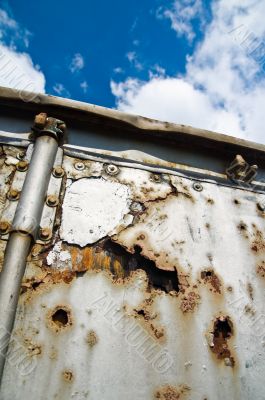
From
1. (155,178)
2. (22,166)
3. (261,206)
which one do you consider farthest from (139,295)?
(261,206)

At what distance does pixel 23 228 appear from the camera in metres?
1.33

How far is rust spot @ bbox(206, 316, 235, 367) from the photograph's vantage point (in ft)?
4.52

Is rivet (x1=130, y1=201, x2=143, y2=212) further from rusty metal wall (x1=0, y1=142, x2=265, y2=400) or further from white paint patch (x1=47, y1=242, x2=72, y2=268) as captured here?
white paint patch (x1=47, y1=242, x2=72, y2=268)

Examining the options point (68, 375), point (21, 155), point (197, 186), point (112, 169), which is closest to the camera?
point (68, 375)

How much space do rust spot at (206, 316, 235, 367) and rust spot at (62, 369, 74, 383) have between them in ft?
2.01

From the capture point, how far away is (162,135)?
6.11 feet

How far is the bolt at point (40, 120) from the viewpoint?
1.59 meters

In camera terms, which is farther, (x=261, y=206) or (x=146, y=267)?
(x=261, y=206)

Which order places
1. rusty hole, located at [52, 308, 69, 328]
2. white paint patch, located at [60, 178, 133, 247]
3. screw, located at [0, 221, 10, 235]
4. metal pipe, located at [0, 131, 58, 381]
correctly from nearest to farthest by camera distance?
1. metal pipe, located at [0, 131, 58, 381]
2. rusty hole, located at [52, 308, 69, 328]
3. screw, located at [0, 221, 10, 235]
4. white paint patch, located at [60, 178, 133, 247]

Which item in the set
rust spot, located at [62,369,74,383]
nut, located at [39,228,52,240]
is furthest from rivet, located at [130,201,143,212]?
Result: rust spot, located at [62,369,74,383]

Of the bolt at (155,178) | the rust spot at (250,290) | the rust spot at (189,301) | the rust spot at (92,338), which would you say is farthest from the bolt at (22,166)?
the rust spot at (250,290)

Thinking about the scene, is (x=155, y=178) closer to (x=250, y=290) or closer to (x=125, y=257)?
(x=125, y=257)

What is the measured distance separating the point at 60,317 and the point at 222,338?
74 cm

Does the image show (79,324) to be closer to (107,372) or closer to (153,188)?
(107,372)
